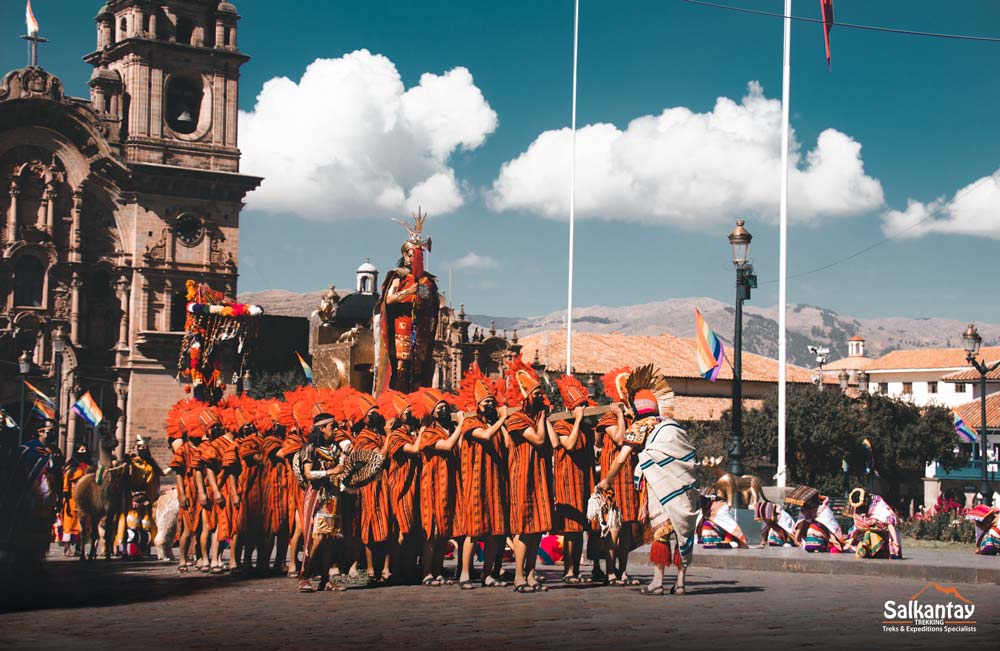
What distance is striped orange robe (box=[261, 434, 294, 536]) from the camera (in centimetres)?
1686

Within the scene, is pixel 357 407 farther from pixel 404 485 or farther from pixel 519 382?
pixel 519 382

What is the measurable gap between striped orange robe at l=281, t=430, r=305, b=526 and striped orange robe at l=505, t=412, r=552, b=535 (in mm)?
2859

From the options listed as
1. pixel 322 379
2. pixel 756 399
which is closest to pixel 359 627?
pixel 322 379

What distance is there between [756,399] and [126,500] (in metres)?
58.8

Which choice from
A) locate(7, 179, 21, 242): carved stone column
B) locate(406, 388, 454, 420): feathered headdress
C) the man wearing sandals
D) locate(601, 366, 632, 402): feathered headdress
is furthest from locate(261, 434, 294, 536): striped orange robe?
locate(7, 179, 21, 242): carved stone column

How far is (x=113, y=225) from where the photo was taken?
6053 cm

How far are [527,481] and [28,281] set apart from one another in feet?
162

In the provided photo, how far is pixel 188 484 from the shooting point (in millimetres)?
17984

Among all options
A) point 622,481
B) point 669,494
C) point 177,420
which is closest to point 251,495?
point 177,420

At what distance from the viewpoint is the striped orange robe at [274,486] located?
664 inches

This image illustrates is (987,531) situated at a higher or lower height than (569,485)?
lower

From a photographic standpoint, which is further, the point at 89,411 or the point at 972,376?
the point at 972,376

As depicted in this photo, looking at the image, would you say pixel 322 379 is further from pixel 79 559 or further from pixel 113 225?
pixel 113 225

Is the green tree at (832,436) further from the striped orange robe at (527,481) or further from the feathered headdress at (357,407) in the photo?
the striped orange robe at (527,481)
